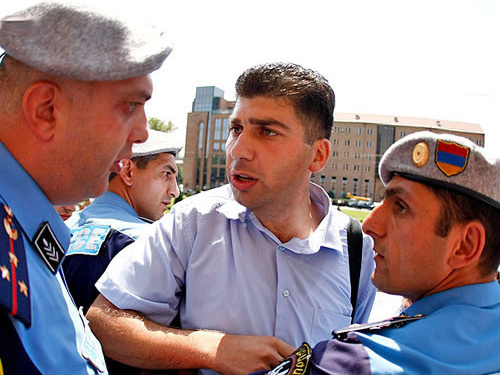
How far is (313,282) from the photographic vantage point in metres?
2.07

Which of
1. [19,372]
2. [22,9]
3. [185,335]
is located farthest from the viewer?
[185,335]

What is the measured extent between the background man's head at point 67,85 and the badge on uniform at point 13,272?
211mm

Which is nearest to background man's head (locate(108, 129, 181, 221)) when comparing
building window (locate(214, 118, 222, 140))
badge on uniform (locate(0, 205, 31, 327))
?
badge on uniform (locate(0, 205, 31, 327))

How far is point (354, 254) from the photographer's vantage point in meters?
2.23

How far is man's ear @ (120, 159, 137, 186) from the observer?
334 centimetres

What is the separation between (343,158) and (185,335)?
8103cm

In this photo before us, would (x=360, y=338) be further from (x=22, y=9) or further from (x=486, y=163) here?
(x=22, y=9)

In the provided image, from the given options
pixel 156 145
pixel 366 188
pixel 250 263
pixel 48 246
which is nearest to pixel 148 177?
pixel 156 145

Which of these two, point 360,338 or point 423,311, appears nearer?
point 360,338

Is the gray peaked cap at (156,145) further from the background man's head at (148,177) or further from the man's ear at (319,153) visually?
the man's ear at (319,153)

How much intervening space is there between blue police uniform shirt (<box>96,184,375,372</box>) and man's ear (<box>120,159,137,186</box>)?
1370 millimetres

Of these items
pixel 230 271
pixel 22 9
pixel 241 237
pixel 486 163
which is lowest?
pixel 230 271

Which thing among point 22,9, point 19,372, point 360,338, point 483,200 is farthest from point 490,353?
point 22,9

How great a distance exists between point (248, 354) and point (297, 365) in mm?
345
